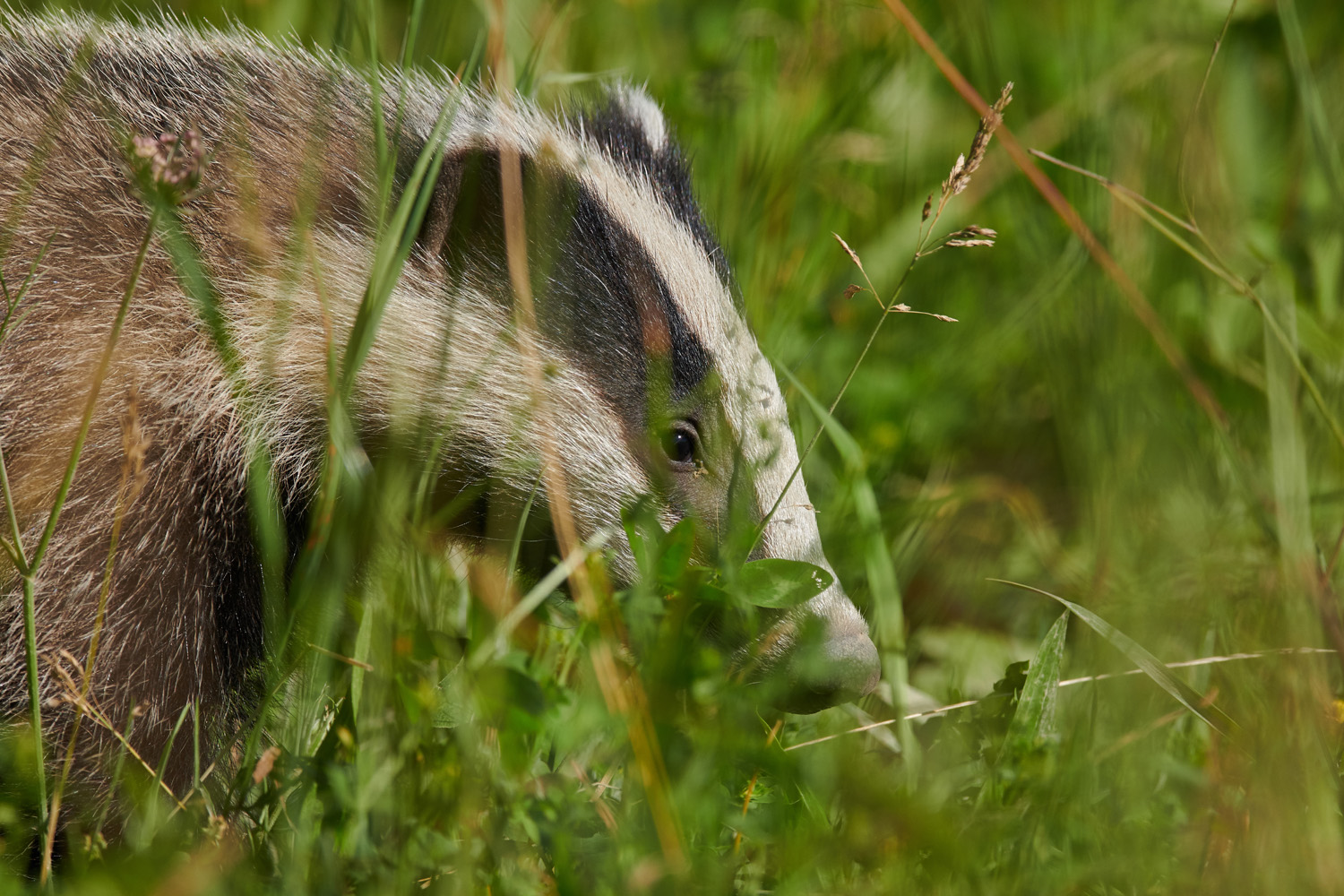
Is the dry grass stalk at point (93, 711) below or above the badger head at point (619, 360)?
below

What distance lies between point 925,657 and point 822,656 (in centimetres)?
133

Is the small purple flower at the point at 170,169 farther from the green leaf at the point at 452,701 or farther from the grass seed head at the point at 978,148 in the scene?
the grass seed head at the point at 978,148

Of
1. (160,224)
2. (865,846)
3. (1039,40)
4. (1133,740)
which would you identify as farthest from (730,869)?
(1039,40)

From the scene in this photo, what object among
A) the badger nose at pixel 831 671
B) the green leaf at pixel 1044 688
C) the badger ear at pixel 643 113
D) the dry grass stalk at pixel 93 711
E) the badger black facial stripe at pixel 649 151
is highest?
the badger ear at pixel 643 113

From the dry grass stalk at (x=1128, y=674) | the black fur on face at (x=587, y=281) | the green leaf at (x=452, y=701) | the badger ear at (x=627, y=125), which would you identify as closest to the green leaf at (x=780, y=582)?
the dry grass stalk at (x=1128, y=674)

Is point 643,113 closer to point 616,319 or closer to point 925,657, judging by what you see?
point 616,319

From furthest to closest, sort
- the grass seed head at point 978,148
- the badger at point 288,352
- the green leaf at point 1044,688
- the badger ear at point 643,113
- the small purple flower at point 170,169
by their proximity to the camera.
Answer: the badger ear at point 643,113 → the badger at point 288,352 → the grass seed head at point 978,148 → the green leaf at point 1044,688 → the small purple flower at point 170,169

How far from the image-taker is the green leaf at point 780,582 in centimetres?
235

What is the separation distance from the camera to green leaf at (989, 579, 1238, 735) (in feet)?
7.36

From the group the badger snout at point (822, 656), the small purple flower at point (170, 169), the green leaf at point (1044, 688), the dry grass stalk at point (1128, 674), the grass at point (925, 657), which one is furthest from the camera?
→ the green leaf at point (1044, 688)

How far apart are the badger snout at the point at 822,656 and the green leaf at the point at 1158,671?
1.61 feet

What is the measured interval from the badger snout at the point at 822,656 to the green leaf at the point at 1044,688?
1.22ft

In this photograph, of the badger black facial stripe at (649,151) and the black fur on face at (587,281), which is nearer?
the black fur on face at (587,281)

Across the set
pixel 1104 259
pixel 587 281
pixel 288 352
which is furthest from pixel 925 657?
pixel 288 352
